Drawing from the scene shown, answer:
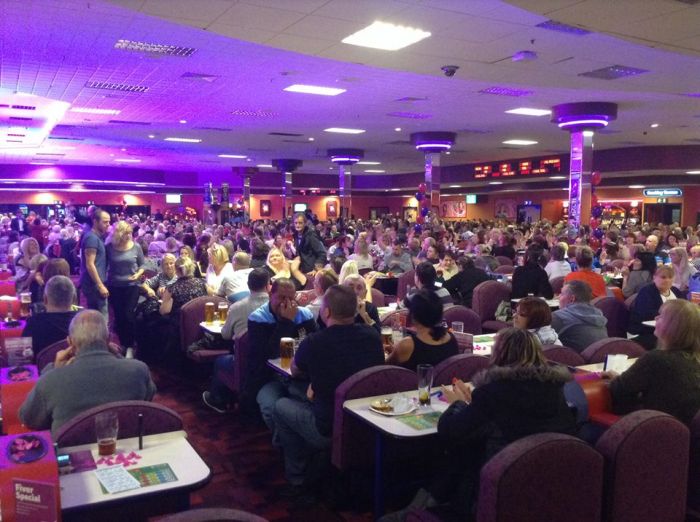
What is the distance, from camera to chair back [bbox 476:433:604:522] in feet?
6.34

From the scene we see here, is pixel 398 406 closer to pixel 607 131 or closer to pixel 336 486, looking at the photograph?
pixel 336 486

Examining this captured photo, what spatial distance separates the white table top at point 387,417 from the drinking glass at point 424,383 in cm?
4

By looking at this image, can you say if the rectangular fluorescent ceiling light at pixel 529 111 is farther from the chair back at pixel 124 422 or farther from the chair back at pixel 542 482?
the chair back at pixel 124 422

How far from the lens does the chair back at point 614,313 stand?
566 cm

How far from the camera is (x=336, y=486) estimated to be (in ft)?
11.3

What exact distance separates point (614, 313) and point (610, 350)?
2.27m

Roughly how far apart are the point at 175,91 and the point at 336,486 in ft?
22.8

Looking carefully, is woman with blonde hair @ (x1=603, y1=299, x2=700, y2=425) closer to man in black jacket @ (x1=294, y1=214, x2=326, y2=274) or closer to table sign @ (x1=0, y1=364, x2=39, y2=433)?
table sign @ (x1=0, y1=364, x2=39, y2=433)

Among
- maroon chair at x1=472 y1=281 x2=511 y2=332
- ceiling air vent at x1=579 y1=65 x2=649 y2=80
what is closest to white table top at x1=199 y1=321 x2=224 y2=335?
maroon chair at x1=472 y1=281 x2=511 y2=332

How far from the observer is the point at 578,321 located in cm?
421

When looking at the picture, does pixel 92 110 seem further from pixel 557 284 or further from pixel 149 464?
pixel 149 464

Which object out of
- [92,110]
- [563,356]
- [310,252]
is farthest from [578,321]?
[92,110]

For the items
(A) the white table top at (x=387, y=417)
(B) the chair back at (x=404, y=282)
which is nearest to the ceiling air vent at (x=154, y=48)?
(B) the chair back at (x=404, y=282)

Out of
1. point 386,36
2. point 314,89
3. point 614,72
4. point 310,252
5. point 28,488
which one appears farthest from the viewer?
point 314,89
